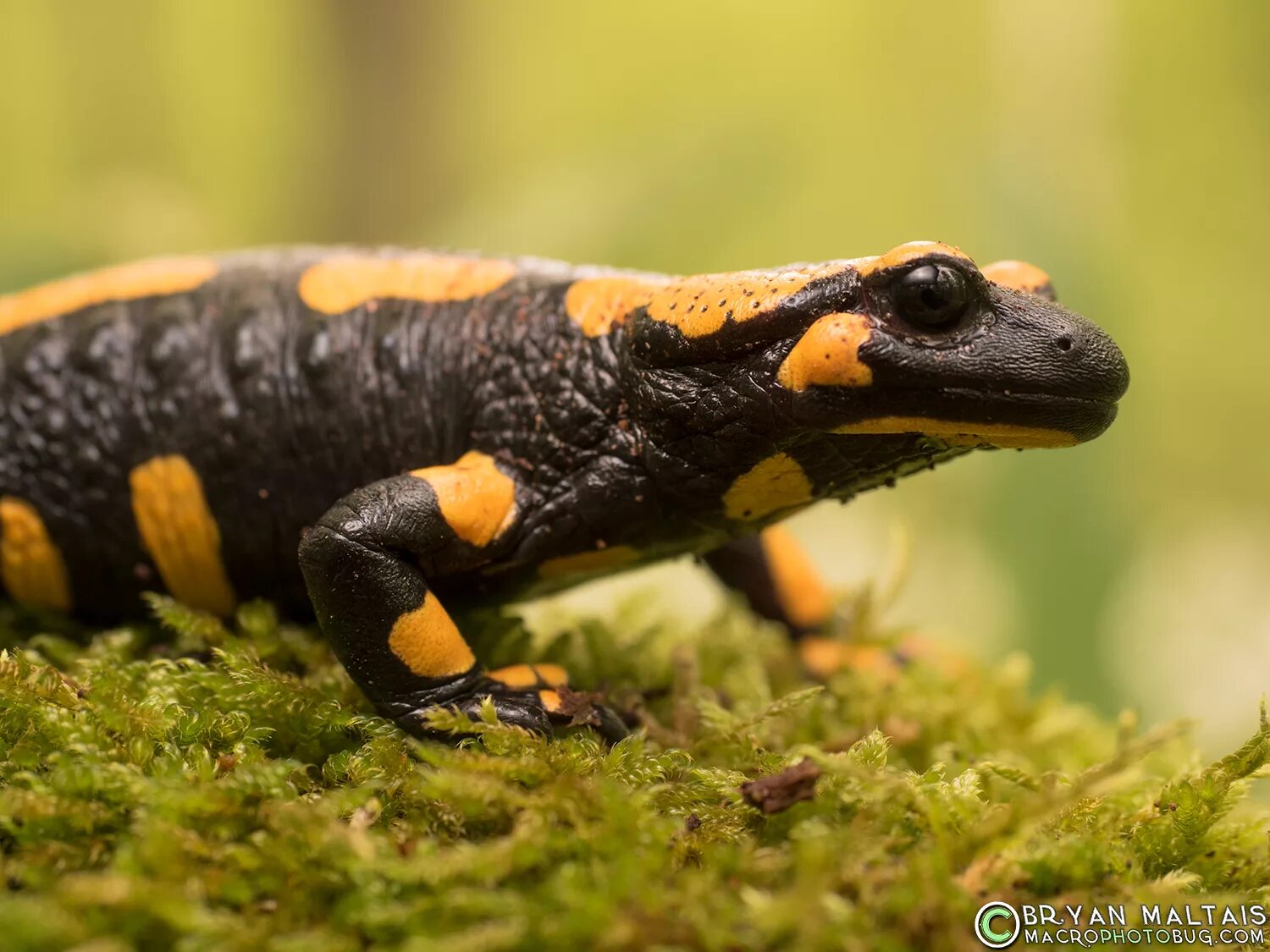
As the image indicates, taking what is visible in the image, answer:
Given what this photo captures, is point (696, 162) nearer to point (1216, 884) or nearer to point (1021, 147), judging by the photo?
point (1021, 147)

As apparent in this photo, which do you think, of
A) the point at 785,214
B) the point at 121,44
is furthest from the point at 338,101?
the point at 785,214

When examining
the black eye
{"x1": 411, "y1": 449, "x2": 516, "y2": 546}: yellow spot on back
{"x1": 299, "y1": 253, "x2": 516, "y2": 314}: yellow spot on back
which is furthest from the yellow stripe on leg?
the black eye

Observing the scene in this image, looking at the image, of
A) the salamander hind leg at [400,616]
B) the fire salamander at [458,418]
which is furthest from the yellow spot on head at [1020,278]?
the salamander hind leg at [400,616]

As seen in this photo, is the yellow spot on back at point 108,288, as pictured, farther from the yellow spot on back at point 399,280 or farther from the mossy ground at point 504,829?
the mossy ground at point 504,829

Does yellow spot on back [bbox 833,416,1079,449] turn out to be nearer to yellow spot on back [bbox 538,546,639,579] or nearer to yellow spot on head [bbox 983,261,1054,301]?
yellow spot on head [bbox 983,261,1054,301]

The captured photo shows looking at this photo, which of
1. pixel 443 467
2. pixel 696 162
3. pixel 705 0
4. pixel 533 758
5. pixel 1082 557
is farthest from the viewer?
pixel 705 0

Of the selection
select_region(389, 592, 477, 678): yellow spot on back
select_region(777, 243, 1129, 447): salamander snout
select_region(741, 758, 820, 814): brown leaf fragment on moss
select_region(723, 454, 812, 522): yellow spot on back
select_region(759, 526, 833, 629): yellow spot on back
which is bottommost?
select_region(759, 526, 833, 629): yellow spot on back
